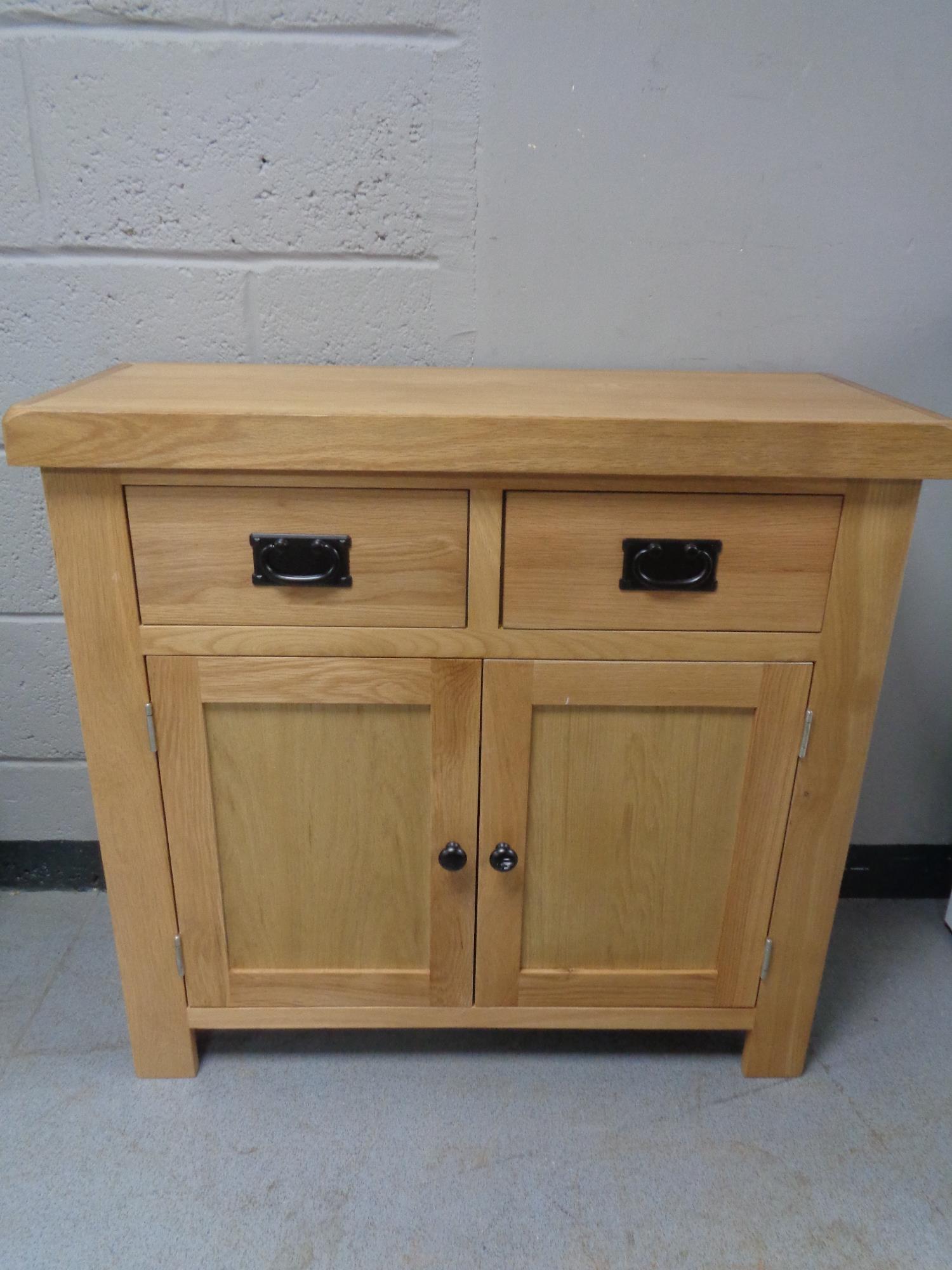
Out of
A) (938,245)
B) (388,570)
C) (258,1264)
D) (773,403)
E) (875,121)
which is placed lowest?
(258,1264)

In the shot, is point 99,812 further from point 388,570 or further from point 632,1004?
point 632,1004

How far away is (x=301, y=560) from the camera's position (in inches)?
36.3

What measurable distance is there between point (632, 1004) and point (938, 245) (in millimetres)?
1147

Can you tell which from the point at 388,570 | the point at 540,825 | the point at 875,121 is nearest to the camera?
the point at 388,570

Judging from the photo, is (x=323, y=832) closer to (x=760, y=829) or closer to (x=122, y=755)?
(x=122, y=755)

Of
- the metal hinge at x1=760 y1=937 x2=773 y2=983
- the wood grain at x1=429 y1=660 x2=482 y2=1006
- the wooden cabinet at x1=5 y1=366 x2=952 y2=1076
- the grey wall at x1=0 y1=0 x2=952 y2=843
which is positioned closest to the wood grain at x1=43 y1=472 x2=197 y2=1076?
the wooden cabinet at x1=5 y1=366 x2=952 y2=1076

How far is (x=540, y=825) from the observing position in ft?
3.44

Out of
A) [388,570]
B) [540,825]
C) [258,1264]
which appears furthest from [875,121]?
[258,1264]

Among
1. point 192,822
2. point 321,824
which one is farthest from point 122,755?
point 321,824

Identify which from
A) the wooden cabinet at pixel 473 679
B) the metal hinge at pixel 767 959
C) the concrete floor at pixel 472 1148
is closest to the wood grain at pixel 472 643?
the wooden cabinet at pixel 473 679

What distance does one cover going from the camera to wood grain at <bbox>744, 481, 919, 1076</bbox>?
93 cm

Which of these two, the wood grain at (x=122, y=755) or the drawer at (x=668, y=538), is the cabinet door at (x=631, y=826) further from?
the wood grain at (x=122, y=755)

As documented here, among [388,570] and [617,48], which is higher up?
[617,48]

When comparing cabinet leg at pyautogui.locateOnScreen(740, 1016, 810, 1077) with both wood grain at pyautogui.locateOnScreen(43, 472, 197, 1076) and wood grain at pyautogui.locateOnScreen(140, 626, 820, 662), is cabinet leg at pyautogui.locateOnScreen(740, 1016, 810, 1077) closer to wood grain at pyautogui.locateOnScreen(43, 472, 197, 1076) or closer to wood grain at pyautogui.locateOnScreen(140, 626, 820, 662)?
wood grain at pyautogui.locateOnScreen(140, 626, 820, 662)
